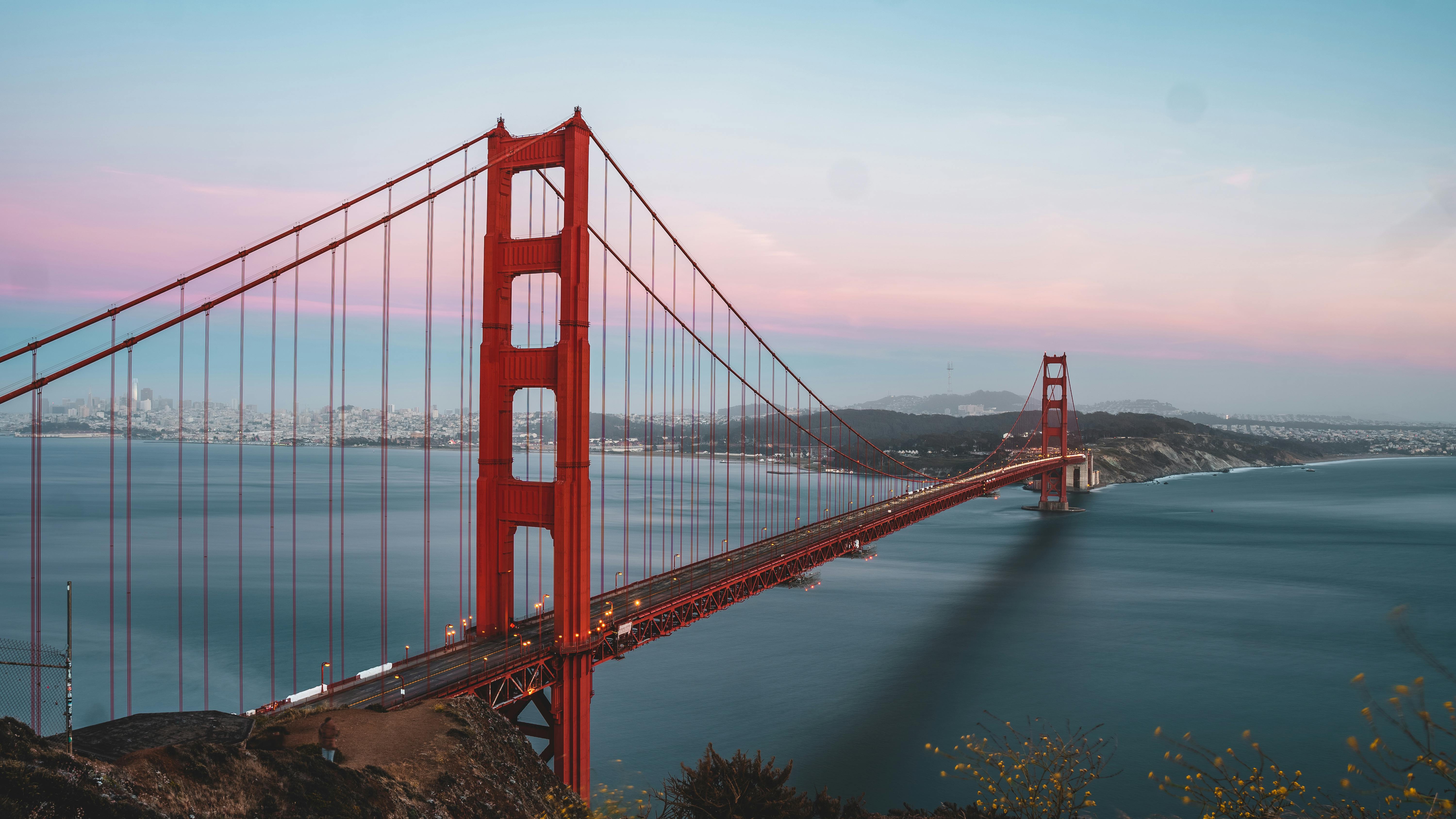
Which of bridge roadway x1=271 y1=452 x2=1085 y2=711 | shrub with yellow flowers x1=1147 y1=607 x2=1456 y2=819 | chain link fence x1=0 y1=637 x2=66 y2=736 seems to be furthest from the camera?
chain link fence x1=0 y1=637 x2=66 y2=736

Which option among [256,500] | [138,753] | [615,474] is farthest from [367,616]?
[615,474]

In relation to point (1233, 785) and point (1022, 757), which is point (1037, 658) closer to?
point (1022, 757)

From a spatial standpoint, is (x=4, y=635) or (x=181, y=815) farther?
(x=4, y=635)

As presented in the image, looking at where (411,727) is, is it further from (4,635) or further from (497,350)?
(4,635)

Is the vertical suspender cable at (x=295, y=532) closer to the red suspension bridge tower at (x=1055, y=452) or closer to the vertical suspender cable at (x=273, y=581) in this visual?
the vertical suspender cable at (x=273, y=581)

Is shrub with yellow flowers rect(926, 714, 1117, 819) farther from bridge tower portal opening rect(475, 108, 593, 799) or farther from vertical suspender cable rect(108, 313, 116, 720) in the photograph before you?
vertical suspender cable rect(108, 313, 116, 720)

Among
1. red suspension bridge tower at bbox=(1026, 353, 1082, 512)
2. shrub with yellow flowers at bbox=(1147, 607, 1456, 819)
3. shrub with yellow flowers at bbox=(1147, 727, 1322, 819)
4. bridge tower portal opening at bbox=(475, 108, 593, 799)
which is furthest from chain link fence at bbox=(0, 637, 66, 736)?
red suspension bridge tower at bbox=(1026, 353, 1082, 512)
